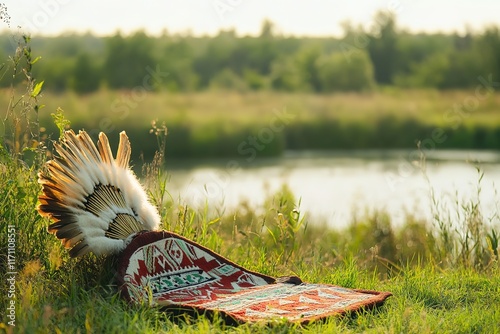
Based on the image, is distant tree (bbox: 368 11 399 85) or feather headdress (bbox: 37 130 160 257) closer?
feather headdress (bbox: 37 130 160 257)

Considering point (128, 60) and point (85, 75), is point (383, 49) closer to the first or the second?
point (128, 60)

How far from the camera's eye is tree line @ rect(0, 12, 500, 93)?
30.4m

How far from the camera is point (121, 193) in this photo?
4.11 metres

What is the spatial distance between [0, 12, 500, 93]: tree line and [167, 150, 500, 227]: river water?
817 cm

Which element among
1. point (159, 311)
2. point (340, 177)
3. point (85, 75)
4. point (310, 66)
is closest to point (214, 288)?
point (159, 311)

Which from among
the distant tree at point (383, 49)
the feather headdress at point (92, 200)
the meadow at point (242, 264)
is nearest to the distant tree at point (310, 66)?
the distant tree at point (383, 49)

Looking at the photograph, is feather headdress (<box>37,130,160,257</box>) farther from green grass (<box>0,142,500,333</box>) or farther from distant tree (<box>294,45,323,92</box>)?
distant tree (<box>294,45,323,92</box>)

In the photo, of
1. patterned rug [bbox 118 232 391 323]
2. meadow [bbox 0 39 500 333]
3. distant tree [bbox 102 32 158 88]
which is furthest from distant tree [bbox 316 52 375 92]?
patterned rug [bbox 118 232 391 323]

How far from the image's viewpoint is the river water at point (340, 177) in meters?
12.3

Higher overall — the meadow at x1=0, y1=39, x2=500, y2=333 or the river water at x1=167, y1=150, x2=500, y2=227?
the meadow at x1=0, y1=39, x2=500, y2=333

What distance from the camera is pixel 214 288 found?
13.1ft

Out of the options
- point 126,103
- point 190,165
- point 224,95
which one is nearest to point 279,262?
point 190,165

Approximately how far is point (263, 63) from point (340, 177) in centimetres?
3430

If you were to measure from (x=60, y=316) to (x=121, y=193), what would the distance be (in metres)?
0.98
